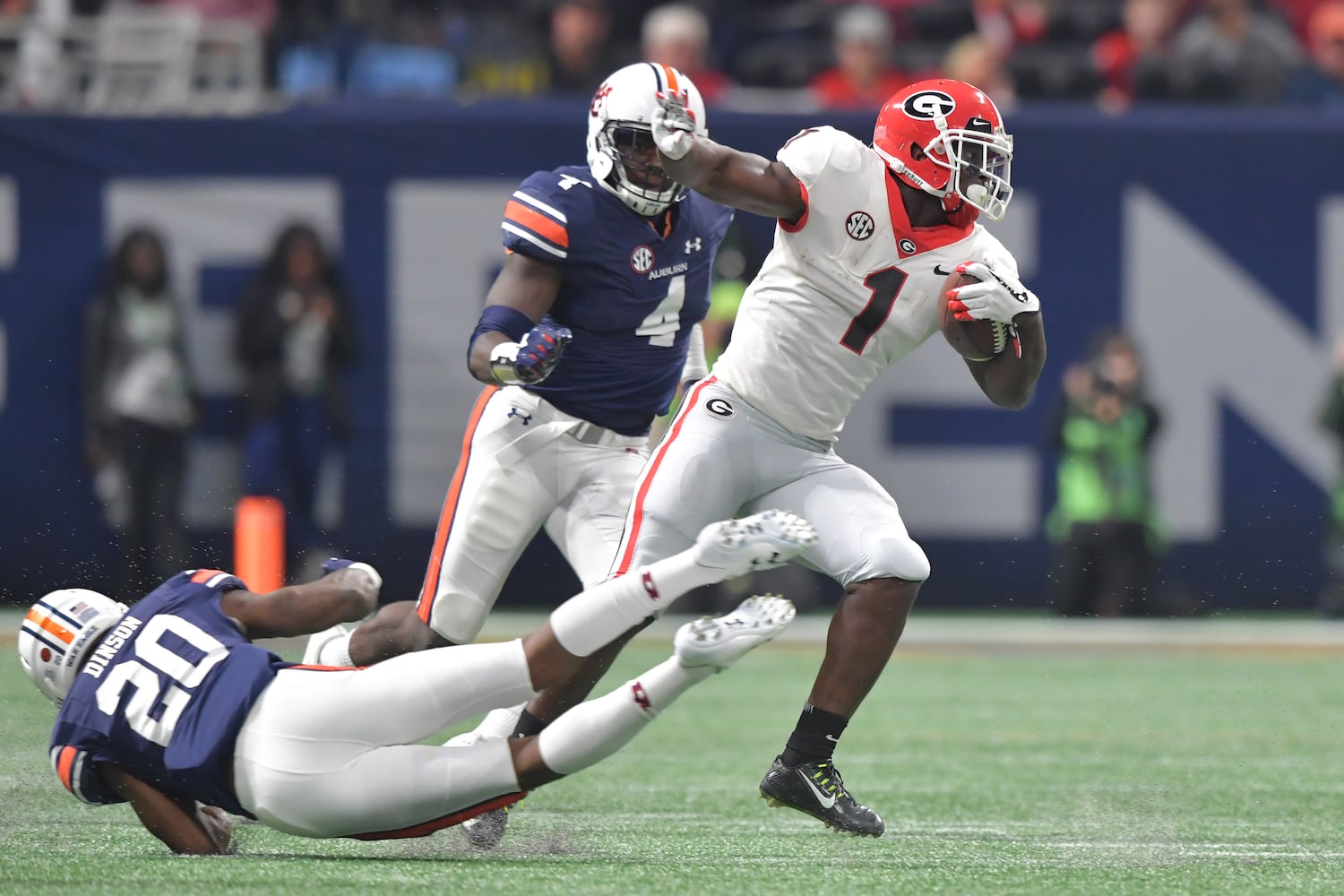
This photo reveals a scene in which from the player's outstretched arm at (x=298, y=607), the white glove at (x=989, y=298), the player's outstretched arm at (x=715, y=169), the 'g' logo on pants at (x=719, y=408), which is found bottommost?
the player's outstretched arm at (x=298, y=607)

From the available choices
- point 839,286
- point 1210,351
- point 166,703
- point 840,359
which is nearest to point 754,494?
point 840,359

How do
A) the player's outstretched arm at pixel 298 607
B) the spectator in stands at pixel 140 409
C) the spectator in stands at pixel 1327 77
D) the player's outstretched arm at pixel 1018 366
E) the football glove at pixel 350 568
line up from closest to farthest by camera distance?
the player's outstretched arm at pixel 298 607
the football glove at pixel 350 568
the player's outstretched arm at pixel 1018 366
the spectator in stands at pixel 140 409
the spectator in stands at pixel 1327 77

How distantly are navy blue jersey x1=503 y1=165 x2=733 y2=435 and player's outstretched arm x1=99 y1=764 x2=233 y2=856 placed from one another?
1478 millimetres

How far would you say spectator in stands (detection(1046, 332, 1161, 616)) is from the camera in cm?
959

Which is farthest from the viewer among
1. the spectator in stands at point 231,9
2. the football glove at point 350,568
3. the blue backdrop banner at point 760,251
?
the spectator in stands at point 231,9

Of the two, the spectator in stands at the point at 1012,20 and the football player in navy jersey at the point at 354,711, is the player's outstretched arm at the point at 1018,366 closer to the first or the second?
the football player in navy jersey at the point at 354,711

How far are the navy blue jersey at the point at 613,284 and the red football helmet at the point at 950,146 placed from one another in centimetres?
64

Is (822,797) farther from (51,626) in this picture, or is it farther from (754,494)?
(51,626)

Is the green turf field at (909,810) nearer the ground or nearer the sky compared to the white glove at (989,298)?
nearer the ground

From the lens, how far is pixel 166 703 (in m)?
3.77

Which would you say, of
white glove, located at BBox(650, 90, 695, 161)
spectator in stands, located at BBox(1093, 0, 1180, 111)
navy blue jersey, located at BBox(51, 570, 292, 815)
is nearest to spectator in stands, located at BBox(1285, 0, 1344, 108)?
spectator in stands, located at BBox(1093, 0, 1180, 111)

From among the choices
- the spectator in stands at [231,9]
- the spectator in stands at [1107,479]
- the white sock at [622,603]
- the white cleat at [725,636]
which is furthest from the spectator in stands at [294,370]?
the white cleat at [725,636]

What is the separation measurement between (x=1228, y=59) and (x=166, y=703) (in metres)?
8.20

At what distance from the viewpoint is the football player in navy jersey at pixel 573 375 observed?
15.6ft
